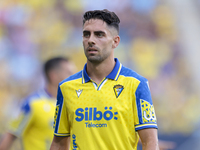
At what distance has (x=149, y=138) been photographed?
7.98ft

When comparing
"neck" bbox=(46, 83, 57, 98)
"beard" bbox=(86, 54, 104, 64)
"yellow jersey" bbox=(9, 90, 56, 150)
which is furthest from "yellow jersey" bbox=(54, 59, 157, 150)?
"neck" bbox=(46, 83, 57, 98)

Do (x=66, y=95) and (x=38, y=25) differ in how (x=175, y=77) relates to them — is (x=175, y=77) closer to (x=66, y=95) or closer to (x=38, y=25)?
(x=38, y=25)

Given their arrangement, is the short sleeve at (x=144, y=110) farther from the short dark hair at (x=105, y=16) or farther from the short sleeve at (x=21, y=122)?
the short sleeve at (x=21, y=122)

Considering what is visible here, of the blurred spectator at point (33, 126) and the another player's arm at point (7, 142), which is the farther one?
the blurred spectator at point (33, 126)

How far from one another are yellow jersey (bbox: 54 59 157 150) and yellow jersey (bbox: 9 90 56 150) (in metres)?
1.68

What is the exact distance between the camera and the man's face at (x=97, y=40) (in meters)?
2.56

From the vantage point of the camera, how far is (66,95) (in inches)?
106

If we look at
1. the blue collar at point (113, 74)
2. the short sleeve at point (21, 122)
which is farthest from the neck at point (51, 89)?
the blue collar at point (113, 74)

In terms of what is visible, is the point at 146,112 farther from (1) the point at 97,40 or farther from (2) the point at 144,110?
(1) the point at 97,40

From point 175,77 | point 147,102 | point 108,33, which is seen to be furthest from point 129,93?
point 175,77

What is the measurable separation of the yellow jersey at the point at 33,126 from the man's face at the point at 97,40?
1.92 meters

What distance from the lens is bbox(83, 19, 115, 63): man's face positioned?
2562mm

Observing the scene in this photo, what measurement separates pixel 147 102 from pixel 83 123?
0.50 meters

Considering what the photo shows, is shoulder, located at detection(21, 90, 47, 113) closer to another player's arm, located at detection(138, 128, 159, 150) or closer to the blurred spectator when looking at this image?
the blurred spectator
